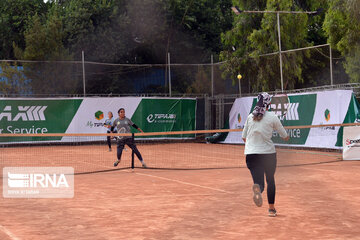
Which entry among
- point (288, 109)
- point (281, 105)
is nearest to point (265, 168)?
point (288, 109)

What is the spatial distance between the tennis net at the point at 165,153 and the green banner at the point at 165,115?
642 millimetres

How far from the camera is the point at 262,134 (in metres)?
8.19

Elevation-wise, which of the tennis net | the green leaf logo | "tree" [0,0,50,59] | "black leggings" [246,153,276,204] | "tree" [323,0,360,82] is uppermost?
"tree" [0,0,50,59]

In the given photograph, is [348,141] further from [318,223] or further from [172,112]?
[172,112]

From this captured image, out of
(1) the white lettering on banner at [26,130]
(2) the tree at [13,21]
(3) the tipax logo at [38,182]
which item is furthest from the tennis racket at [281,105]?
(2) the tree at [13,21]

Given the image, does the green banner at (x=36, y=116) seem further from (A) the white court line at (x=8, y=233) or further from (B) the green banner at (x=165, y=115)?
(A) the white court line at (x=8, y=233)

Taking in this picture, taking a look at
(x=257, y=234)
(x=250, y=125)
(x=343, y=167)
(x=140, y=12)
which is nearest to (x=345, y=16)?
(x=343, y=167)

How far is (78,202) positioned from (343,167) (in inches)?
364

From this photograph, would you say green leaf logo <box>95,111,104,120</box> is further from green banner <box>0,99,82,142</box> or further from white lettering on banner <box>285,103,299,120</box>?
white lettering on banner <box>285,103,299,120</box>

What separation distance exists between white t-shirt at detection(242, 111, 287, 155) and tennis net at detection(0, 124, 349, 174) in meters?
6.82

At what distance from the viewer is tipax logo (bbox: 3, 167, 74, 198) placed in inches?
423

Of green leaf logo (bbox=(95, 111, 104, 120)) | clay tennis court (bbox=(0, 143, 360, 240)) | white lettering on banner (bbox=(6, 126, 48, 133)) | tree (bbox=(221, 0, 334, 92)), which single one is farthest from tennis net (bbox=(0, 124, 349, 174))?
tree (bbox=(221, 0, 334, 92))

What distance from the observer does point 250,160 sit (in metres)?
8.32

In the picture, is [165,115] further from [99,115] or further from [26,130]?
[26,130]
